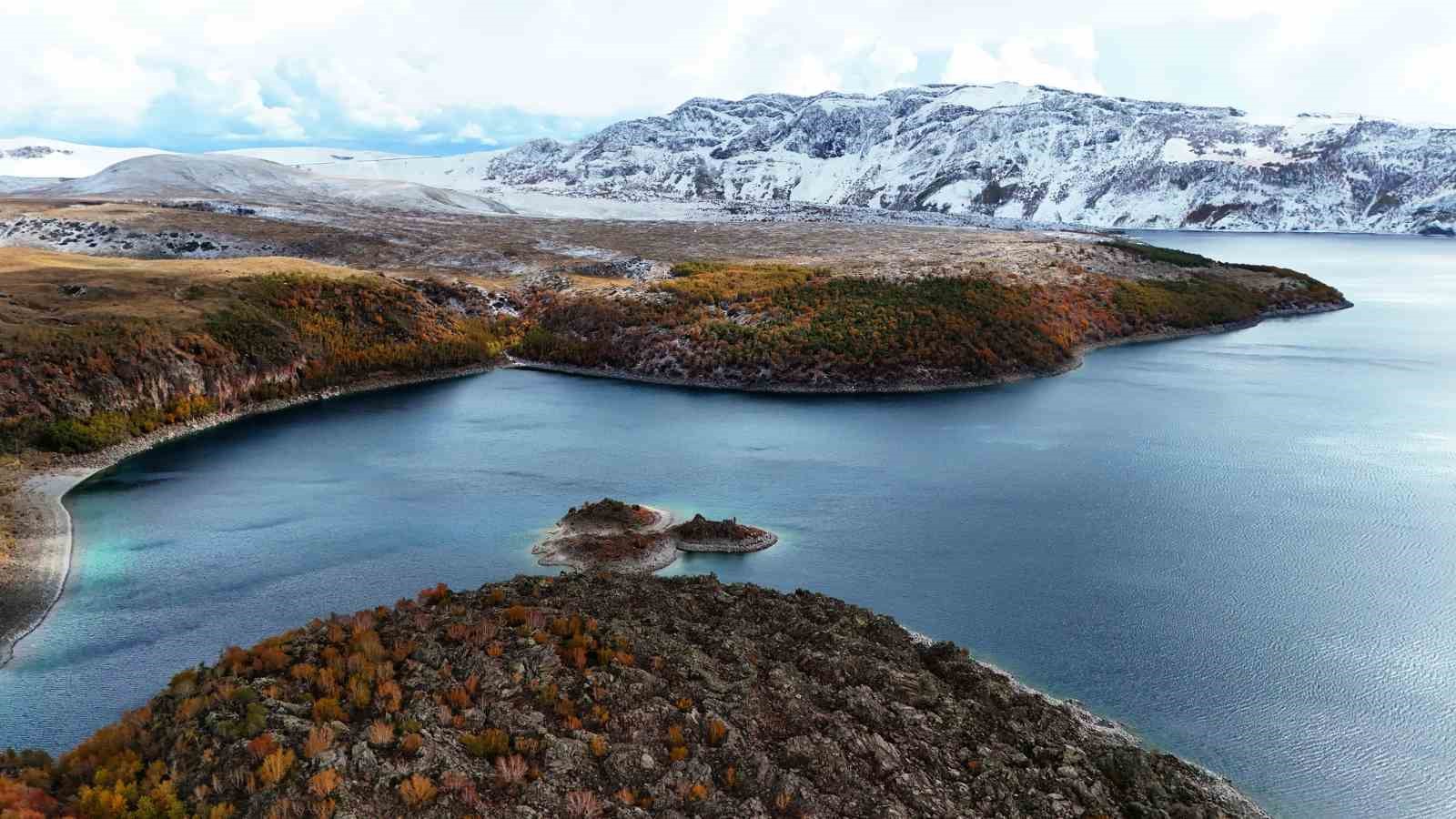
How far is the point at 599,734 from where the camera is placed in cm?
1888

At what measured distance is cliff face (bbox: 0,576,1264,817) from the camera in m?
16.6

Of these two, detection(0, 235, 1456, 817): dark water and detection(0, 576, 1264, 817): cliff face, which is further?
detection(0, 235, 1456, 817): dark water

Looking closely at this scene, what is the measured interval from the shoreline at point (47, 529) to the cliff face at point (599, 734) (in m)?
12.3

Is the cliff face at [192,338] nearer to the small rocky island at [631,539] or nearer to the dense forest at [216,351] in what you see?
the dense forest at [216,351]

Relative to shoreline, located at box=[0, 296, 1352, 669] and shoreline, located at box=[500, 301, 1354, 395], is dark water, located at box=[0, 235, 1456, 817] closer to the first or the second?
shoreline, located at box=[0, 296, 1352, 669]

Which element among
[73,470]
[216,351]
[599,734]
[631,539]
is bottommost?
[73,470]

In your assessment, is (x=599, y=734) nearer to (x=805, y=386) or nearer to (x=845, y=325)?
(x=805, y=386)

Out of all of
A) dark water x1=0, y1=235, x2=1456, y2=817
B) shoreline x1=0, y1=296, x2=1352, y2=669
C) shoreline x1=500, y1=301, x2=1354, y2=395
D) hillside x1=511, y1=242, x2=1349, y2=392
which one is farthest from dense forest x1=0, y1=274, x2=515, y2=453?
hillside x1=511, y1=242, x2=1349, y2=392

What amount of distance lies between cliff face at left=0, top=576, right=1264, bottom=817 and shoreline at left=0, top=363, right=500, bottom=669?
483 inches

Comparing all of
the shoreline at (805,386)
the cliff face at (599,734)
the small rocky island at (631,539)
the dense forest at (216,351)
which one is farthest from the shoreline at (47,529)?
the shoreline at (805,386)

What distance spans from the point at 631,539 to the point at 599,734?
16641 millimetres

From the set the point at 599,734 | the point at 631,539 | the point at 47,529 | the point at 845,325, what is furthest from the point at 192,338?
the point at 599,734

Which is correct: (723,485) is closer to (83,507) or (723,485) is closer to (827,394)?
(827,394)

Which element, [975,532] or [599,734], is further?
[975,532]
